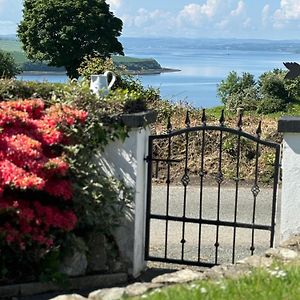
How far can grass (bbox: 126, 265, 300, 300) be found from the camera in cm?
452

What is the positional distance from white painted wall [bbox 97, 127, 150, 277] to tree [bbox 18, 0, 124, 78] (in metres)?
29.3

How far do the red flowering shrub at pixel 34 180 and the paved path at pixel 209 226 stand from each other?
2029mm

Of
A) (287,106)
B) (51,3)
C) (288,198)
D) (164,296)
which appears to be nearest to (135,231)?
(288,198)

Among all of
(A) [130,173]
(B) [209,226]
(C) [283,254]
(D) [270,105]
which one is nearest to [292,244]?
(C) [283,254]

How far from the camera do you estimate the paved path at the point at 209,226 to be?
7824 millimetres

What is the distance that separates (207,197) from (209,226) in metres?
1.40

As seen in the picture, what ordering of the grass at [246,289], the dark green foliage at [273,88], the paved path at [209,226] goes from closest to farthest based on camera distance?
1. the grass at [246,289]
2. the paved path at [209,226]
3. the dark green foliage at [273,88]

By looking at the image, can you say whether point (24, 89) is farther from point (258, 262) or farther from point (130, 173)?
point (258, 262)

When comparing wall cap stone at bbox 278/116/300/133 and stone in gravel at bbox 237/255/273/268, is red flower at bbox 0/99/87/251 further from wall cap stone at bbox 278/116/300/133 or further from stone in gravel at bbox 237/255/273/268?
wall cap stone at bbox 278/116/300/133

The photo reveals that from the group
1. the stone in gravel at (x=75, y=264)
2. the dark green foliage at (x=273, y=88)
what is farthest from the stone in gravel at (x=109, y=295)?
the dark green foliage at (x=273, y=88)

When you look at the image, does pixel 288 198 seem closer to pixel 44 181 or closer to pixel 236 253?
pixel 236 253

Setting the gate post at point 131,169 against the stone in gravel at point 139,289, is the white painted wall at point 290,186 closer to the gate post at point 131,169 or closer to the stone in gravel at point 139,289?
the gate post at point 131,169

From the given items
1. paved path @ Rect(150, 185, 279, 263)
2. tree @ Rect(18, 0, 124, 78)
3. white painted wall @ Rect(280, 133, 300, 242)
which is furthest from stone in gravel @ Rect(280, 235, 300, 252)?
tree @ Rect(18, 0, 124, 78)

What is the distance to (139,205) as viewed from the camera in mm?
6906
